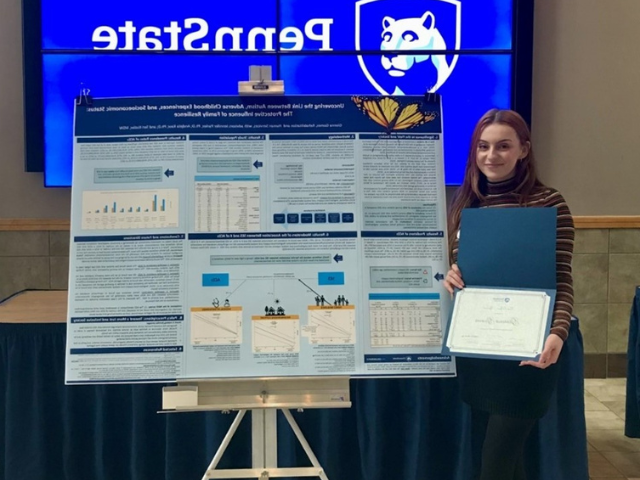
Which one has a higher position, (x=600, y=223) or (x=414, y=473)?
(x=600, y=223)

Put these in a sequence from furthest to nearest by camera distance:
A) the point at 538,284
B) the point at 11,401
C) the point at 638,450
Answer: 1. the point at 638,450
2. the point at 11,401
3. the point at 538,284

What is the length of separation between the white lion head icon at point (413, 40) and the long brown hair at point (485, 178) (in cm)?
207

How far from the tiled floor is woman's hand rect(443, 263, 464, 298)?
60.2 inches

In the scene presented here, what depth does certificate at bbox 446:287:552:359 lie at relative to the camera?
1.53 m

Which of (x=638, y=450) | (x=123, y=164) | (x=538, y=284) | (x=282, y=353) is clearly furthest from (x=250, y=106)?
(x=638, y=450)

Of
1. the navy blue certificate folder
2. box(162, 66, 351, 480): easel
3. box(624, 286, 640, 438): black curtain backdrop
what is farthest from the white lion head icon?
the navy blue certificate folder

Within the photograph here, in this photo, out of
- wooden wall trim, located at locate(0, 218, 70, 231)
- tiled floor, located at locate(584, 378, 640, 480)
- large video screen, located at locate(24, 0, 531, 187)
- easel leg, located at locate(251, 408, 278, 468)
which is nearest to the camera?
easel leg, located at locate(251, 408, 278, 468)

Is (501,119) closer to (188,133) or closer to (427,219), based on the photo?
(427,219)

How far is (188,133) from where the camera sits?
5.51 ft

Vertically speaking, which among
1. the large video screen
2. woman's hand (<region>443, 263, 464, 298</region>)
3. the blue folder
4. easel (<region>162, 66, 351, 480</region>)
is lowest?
easel (<region>162, 66, 351, 480</region>)

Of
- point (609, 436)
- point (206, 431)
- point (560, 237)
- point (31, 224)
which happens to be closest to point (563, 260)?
point (560, 237)

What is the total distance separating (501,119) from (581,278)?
2645 millimetres

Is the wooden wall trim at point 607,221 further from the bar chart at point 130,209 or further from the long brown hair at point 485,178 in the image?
the bar chart at point 130,209

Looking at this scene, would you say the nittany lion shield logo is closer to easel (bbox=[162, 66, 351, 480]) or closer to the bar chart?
easel (bbox=[162, 66, 351, 480])
